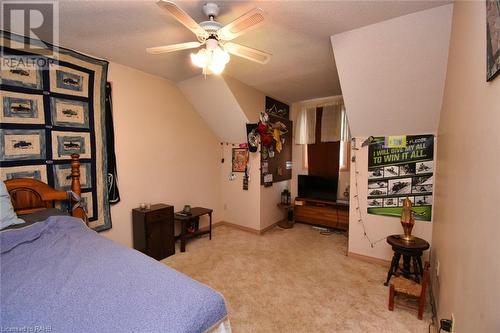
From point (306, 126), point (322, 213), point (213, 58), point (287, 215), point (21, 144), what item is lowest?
point (287, 215)

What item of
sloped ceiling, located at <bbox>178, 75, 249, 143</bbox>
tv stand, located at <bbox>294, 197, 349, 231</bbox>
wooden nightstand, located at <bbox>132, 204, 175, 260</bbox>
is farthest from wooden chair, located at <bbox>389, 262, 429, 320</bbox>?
sloped ceiling, located at <bbox>178, 75, 249, 143</bbox>

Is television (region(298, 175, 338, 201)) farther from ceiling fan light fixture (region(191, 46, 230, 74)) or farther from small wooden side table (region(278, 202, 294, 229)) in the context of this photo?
ceiling fan light fixture (region(191, 46, 230, 74))

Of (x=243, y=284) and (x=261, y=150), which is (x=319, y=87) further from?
(x=243, y=284)

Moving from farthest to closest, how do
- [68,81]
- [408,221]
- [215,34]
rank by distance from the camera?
[68,81]
[408,221]
[215,34]

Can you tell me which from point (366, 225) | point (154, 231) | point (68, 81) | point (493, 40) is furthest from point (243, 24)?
point (366, 225)

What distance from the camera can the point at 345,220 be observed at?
3.90 meters

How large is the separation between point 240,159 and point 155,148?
1.45 meters

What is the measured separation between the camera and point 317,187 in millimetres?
4312

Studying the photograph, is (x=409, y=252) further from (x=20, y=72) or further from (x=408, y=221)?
(x=20, y=72)

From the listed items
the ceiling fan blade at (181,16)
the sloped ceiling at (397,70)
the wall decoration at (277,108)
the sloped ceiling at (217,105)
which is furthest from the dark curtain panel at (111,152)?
the sloped ceiling at (397,70)

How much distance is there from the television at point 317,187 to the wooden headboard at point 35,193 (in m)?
3.50

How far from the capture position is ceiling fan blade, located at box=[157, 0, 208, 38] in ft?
4.12

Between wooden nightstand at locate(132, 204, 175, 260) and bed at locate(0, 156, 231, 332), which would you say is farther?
wooden nightstand at locate(132, 204, 175, 260)

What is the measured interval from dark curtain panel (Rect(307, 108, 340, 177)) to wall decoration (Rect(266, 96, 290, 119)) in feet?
1.99
